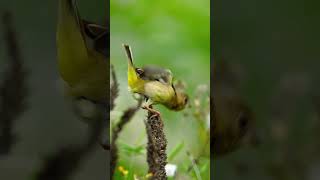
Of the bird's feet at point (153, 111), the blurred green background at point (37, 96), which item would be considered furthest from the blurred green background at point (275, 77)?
the blurred green background at point (37, 96)

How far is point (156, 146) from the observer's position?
182 centimetres

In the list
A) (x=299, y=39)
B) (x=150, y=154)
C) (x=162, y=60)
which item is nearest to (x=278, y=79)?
(x=299, y=39)

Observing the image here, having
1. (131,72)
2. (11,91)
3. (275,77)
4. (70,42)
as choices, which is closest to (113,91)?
(131,72)

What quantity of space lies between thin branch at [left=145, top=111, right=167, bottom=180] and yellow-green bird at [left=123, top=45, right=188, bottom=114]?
0.05m

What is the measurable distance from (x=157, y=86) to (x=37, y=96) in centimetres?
44

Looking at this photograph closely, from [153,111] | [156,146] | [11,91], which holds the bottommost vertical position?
[156,146]

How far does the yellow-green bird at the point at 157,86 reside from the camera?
1812mm

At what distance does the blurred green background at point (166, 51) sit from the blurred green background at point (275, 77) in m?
0.07

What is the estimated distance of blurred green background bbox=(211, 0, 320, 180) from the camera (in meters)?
1.79

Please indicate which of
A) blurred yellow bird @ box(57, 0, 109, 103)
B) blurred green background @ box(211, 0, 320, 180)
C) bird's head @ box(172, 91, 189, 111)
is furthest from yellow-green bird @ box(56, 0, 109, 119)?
blurred green background @ box(211, 0, 320, 180)

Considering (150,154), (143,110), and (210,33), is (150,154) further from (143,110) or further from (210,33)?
(210,33)

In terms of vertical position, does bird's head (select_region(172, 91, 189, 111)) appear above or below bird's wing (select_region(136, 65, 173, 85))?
below

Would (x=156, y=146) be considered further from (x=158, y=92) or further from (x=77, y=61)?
(x=77, y=61)

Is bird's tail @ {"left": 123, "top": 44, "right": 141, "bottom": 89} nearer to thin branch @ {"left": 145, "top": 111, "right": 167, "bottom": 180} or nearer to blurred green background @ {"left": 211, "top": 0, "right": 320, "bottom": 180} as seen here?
thin branch @ {"left": 145, "top": 111, "right": 167, "bottom": 180}
